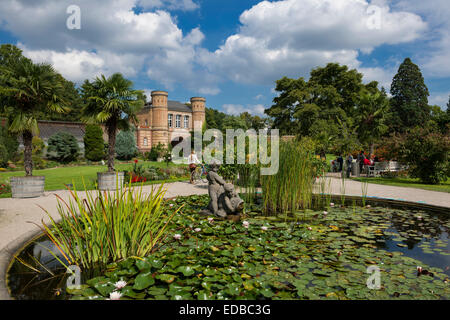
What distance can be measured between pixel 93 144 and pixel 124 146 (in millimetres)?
2992

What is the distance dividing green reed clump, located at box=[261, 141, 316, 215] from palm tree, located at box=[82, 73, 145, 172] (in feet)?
17.3

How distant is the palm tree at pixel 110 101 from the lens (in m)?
7.60

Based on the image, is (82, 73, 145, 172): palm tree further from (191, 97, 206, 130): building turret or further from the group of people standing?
(191, 97, 206, 130): building turret

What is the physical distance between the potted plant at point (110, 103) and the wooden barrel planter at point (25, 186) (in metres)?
1.51

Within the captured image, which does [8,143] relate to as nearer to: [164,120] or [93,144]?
[93,144]

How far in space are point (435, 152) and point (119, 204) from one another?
11125 mm

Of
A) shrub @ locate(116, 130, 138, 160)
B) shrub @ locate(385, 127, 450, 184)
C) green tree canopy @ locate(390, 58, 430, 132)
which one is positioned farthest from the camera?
green tree canopy @ locate(390, 58, 430, 132)

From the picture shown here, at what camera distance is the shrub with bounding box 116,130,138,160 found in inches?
963

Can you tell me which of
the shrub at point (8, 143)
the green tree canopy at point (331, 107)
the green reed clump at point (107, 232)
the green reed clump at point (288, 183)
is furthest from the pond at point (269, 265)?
the shrub at point (8, 143)

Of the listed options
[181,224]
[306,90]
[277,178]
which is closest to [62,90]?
[181,224]

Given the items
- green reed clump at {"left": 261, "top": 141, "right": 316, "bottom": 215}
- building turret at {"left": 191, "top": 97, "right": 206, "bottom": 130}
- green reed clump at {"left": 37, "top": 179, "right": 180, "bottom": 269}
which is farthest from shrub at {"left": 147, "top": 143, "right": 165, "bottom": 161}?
green reed clump at {"left": 37, "top": 179, "right": 180, "bottom": 269}

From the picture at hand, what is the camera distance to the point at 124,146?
24562 mm

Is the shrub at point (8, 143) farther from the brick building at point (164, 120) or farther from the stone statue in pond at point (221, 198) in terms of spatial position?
the stone statue in pond at point (221, 198)
